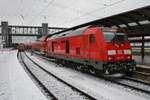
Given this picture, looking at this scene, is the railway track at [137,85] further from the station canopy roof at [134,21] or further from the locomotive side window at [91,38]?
the station canopy roof at [134,21]

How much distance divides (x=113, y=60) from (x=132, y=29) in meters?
4.46

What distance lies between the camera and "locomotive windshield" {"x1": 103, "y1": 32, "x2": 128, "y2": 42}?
45.1ft

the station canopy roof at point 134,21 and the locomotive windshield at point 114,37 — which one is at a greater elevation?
the station canopy roof at point 134,21

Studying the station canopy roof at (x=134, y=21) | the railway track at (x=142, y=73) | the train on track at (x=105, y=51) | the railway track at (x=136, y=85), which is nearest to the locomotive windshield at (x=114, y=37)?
the train on track at (x=105, y=51)

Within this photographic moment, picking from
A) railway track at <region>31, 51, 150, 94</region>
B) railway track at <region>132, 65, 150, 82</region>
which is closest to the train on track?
railway track at <region>132, 65, 150, 82</region>

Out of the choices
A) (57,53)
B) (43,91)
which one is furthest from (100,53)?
(57,53)

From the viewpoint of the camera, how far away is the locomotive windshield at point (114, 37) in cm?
1373

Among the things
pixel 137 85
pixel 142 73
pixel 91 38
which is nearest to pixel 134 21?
pixel 91 38

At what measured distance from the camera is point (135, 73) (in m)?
14.6

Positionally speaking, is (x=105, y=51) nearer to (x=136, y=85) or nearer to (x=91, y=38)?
(x=91, y=38)

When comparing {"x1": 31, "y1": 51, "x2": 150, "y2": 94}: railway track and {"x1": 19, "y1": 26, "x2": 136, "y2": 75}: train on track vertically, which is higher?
{"x1": 19, "y1": 26, "x2": 136, "y2": 75}: train on track

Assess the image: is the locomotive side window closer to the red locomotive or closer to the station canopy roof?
the red locomotive

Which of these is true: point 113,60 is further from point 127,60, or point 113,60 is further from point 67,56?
point 67,56

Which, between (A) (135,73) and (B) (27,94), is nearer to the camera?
(B) (27,94)
